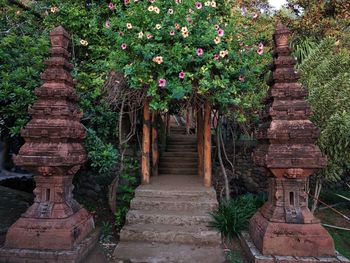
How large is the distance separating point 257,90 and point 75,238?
226 inches

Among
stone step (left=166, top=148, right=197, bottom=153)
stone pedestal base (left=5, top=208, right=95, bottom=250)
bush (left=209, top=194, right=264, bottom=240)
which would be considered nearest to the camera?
stone pedestal base (left=5, top=208, right=95, bottom=250)

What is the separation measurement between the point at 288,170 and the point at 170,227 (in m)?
2.47

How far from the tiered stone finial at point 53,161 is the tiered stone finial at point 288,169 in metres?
2.99

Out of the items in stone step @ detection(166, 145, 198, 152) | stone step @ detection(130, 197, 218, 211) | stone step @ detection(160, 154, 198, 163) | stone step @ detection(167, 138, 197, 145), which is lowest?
stone step @ detection(130, 197, 218, 211)

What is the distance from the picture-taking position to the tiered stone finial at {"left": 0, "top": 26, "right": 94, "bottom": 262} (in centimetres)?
436

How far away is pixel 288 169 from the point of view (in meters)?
4.45

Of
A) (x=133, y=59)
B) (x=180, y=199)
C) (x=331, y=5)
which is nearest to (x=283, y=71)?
(x=133, y=59)

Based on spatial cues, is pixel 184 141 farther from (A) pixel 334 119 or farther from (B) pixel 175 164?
(A) pixel 334 119

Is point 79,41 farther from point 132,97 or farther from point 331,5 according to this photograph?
point 331,5

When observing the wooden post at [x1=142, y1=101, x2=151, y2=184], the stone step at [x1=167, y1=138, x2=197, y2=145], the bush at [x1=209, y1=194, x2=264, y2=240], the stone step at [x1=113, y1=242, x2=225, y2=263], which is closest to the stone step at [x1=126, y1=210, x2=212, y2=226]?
the bush at [x1=209, y1=194, x2=264, y2=240]

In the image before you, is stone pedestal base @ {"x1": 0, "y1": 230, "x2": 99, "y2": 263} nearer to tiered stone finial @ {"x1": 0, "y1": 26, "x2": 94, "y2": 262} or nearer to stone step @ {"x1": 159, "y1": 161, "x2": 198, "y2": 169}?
tiered stone finial @ {"x1": 0, "y1": 26, "x2": 94, "y2": 262}

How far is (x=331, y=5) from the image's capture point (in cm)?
1054

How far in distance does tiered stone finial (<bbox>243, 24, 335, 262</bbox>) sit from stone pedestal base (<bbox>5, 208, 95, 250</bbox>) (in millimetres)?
2922

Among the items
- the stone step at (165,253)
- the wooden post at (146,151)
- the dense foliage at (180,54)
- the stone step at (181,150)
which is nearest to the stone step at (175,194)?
the wooden post at (146,151)
